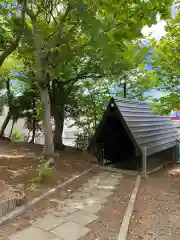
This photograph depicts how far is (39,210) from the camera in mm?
4949

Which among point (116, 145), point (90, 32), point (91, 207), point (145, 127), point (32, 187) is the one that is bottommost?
point (91, 207)

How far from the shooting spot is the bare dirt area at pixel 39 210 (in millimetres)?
4084

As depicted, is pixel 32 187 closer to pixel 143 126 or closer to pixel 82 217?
pixel 82 217

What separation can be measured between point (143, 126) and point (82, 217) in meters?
5.90

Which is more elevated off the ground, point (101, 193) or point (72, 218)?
point (101, 193)

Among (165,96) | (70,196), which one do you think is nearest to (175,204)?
(70,196)

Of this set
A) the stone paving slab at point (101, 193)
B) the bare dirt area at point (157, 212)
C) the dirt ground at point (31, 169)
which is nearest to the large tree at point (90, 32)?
the dirt ground at point (31, 169)

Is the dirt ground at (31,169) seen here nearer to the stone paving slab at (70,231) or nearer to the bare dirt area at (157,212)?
the stone paving slab at (70,231)

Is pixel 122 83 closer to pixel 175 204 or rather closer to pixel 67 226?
pixel 175 204

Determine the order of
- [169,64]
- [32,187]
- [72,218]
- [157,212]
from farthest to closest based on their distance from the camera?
[169,64]
[32,187]
[157,212]
[72,218]

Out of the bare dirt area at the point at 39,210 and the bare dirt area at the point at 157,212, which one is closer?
the bare dirt area at the point at 39,210

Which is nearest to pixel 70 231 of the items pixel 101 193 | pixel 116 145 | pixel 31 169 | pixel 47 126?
pixel 101 193

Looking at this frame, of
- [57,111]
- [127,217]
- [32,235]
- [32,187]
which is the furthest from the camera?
[57,111]

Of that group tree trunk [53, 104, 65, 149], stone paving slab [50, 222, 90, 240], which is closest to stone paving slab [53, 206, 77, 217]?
stone paving slab [50, 222, 90, 240]
